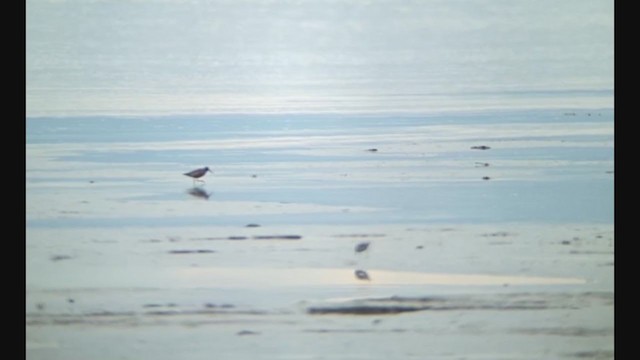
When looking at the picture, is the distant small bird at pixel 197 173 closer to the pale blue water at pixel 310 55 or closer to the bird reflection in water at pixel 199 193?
the bird reflection in water at pixel 199 193

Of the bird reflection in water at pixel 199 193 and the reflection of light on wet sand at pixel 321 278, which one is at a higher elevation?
the bird reflection in water at pixel 199 193

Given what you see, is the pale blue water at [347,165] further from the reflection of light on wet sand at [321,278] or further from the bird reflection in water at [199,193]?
the reflection of light on wet sand at [321,278]

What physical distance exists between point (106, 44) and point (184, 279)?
2.70ft

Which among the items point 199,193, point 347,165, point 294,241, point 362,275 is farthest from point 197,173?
point 362,275

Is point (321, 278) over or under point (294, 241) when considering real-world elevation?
under

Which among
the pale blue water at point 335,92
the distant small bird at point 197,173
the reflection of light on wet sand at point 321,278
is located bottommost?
the reflection of light on wet sand at point 321,278

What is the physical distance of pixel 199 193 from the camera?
269 centimetres

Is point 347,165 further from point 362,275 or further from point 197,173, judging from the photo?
point 197,173

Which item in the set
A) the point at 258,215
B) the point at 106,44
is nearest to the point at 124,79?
the point at 106,44

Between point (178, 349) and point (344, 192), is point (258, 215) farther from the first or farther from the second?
point (178, 349)

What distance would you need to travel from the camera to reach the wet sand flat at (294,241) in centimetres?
269

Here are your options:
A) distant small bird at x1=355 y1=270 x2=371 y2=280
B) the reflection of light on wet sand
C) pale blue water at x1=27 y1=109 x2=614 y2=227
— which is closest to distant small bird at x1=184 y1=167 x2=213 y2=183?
pale blue water at x1=27 y1=109 x2=614 y2=227

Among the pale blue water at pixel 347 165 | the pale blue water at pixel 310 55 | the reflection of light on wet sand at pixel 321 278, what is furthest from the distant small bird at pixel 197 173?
the reflection of light on wet sand at pixel 321 278

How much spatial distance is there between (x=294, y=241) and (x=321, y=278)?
0.15m
